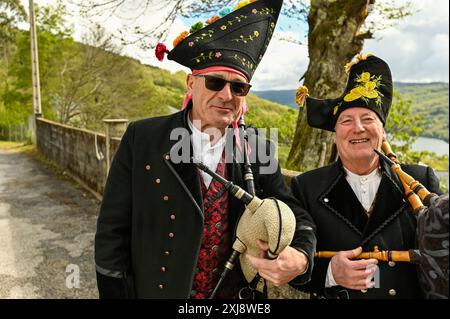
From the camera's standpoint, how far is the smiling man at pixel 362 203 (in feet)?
6.45

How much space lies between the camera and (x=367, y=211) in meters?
2.17

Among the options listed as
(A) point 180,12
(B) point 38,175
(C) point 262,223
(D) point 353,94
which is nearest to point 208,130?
(C) point 262,223

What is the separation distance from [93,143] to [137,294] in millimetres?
7856

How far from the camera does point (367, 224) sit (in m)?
2.08

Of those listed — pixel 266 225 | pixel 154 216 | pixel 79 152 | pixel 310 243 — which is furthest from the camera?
pixel 79 152

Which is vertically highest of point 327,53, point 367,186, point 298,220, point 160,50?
point 327,53

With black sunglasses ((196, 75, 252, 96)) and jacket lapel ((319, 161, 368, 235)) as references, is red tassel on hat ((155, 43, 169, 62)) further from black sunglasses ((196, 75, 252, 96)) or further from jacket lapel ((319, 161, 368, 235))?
jacket lapel ((319, 161, 368, 235))

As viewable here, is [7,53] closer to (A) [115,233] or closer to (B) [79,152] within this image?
(B) [79,152]

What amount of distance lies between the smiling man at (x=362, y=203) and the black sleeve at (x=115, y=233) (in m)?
1.08

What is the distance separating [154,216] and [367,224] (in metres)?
1.21

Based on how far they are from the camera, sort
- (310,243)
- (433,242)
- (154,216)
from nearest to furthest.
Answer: (433,242), (310,243), (154,216)

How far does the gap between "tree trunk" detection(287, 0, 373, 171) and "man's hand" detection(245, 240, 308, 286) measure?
4463 millimetres

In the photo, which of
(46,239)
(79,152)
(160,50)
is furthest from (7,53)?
(160,50)

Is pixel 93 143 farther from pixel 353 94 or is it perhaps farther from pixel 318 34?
pixel 353 94
